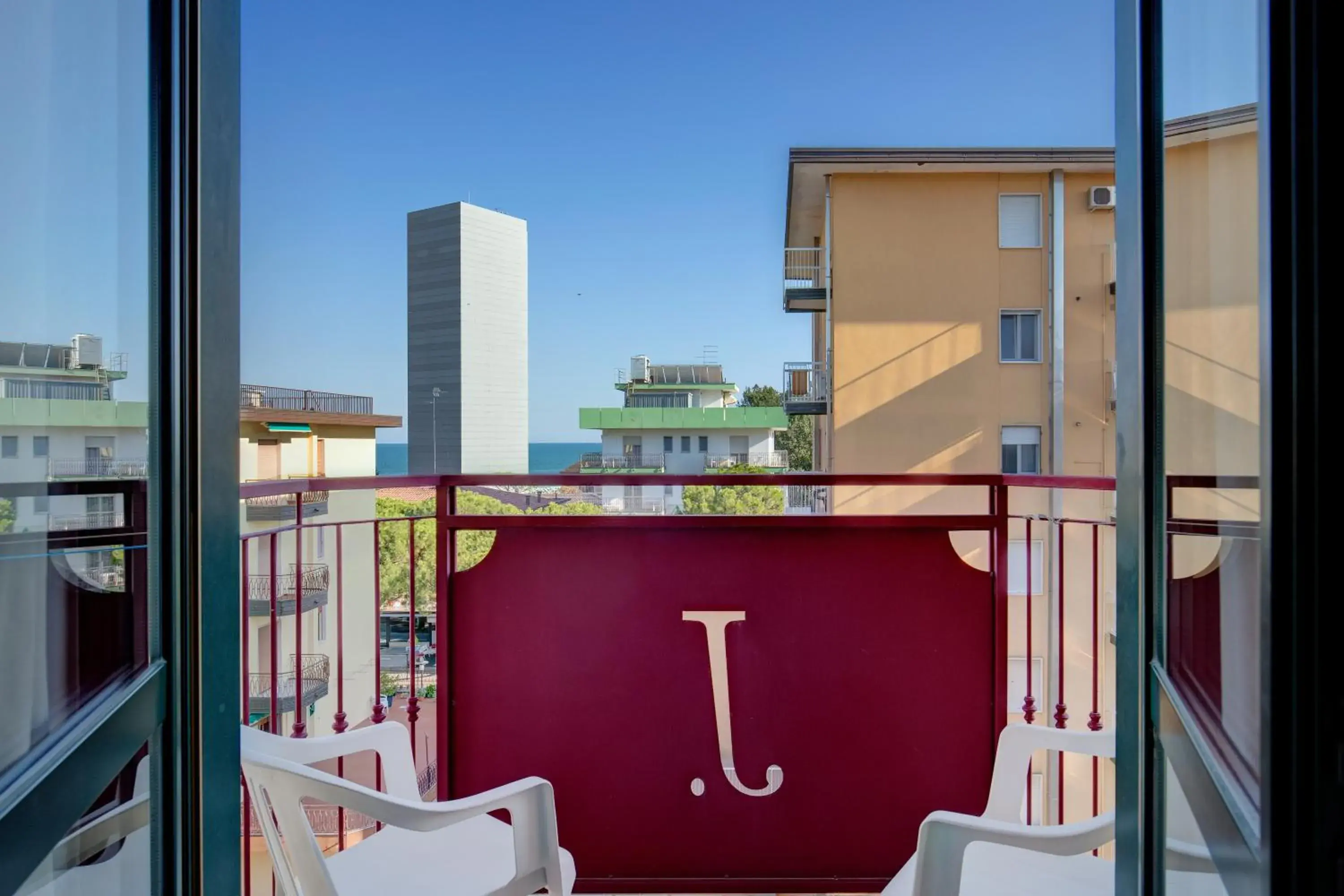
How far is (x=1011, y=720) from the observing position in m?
2.40

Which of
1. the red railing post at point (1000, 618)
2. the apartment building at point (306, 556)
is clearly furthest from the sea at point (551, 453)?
the red railing post at point (1000, 618)

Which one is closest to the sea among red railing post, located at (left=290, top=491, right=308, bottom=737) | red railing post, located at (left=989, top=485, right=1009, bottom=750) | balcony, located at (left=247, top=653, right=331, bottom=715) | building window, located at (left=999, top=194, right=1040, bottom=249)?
balcony, located at (left=247, top=653, right=331, bottom=715)

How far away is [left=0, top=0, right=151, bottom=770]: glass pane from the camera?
0.54 m

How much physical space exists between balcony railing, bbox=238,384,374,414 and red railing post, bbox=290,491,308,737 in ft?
0.94

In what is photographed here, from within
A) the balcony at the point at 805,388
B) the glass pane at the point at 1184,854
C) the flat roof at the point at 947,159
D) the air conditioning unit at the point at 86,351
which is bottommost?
the glass pane at the point at 1184,854

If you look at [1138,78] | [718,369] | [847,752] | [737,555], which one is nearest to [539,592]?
[737,555]

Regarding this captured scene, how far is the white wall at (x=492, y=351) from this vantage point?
5.86 m

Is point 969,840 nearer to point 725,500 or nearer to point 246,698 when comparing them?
point 725,500

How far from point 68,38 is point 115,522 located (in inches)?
17.1

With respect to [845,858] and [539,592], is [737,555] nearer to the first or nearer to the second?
[539,592]

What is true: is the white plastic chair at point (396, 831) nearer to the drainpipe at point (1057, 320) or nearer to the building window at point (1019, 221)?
the drainpipe at point (1057, 320)

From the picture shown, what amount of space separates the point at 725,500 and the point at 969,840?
4.05 ft

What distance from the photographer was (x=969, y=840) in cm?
123

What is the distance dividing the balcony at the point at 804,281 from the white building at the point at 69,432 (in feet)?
29.0
